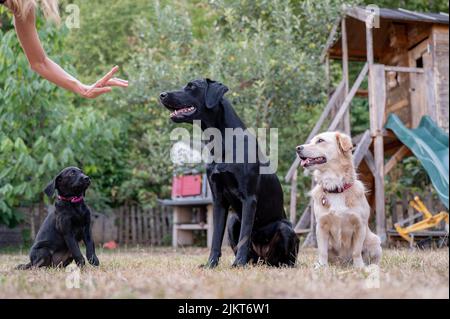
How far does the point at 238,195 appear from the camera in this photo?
466 centimetres

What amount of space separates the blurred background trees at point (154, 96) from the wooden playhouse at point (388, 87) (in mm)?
842

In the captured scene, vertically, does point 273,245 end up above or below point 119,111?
below

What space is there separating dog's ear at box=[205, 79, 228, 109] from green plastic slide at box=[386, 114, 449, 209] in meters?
5.89

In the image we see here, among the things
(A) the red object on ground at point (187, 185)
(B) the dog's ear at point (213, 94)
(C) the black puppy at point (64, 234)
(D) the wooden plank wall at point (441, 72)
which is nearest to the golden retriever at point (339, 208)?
(B) the dog's ear at point (213, 94)

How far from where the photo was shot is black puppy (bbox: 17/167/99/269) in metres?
5.11

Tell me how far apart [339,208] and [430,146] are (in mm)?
6399

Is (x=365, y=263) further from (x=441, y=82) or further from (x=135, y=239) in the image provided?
(x=135, y=239)

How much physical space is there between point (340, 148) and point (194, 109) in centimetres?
150

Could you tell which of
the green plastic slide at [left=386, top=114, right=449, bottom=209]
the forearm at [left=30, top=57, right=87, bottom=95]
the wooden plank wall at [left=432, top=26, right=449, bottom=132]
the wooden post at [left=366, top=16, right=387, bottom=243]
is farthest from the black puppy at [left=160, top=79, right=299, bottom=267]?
the wooden plank wall at [left=432, top=26, right=449, bottom=132]

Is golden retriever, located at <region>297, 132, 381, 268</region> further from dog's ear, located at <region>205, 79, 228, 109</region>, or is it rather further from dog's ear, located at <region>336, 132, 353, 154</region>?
dog's ear, located at <region>205, 79, 228, 109</region>

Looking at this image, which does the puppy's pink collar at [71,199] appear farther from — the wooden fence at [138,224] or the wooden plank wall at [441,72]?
the wooden fence at [138,224]

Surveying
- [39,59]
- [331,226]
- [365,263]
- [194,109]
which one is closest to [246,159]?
[194,109]

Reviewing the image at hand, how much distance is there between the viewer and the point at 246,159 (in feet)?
15.3

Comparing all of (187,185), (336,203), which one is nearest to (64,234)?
(336,203)
